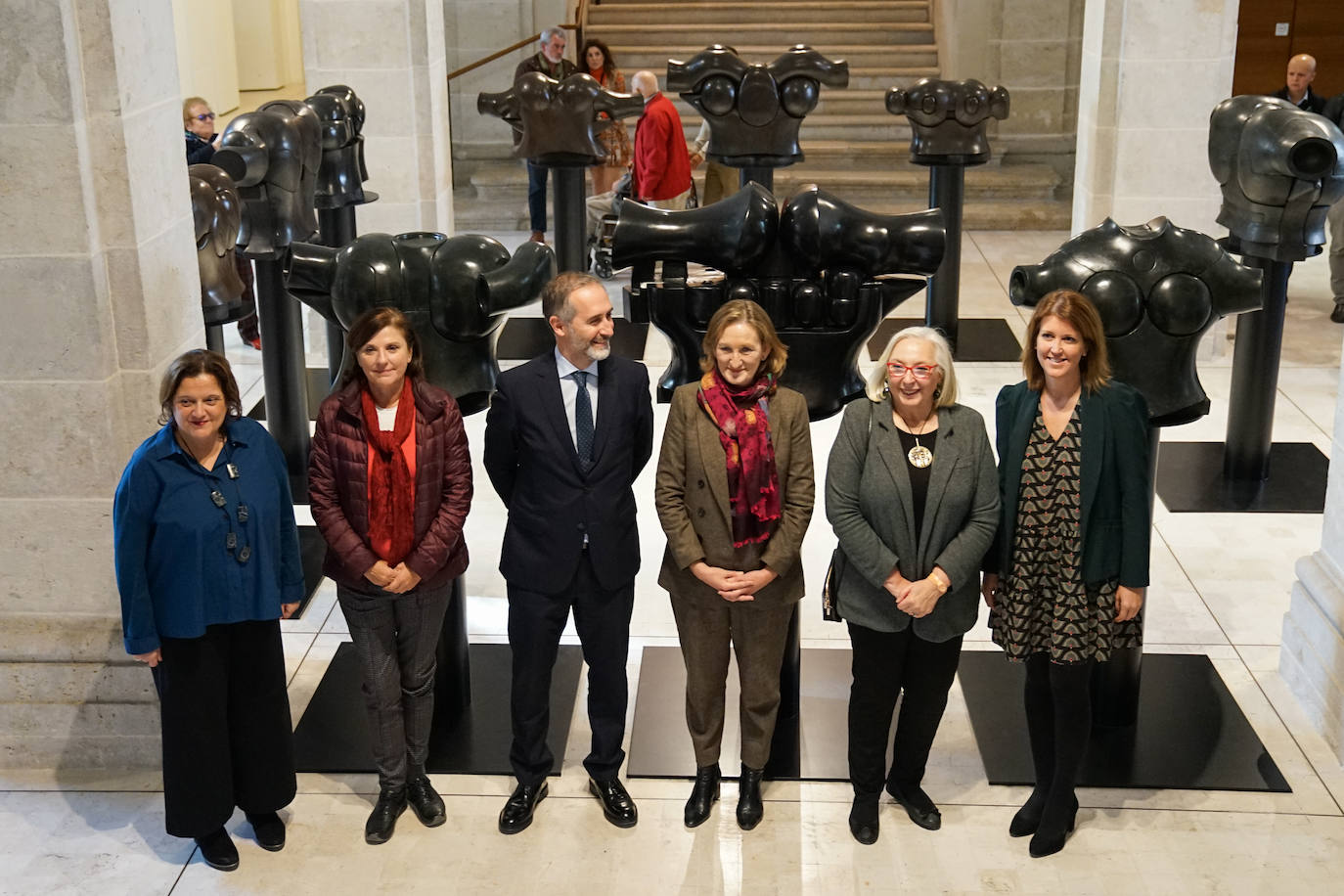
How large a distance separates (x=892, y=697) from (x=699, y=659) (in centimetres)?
57

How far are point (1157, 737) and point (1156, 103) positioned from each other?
16.9 ft

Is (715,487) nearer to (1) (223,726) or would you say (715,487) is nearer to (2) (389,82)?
(1) (223,726)

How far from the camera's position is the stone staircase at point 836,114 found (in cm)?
1398

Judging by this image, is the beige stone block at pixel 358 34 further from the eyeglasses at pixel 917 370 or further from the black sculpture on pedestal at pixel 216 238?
the eyeglasses at pixel 917 370

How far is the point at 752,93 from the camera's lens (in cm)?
878

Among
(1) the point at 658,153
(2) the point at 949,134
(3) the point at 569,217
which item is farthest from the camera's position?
(1) the point at 658,153

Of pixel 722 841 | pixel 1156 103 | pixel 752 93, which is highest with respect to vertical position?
pixel 752 93

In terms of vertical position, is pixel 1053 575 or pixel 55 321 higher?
pixel 55 321

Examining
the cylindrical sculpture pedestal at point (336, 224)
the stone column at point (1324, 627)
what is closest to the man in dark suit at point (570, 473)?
the stone column at point (1324, 627)

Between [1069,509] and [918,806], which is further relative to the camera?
[918,806]

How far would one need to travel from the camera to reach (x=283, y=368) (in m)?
7.60

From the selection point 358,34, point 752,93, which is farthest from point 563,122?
point 358,34

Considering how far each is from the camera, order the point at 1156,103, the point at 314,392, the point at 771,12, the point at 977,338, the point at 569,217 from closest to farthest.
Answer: the point at 314,392 → the point at 1156,103 → the point at 569,217 → the point at 977,338 → the point at 771,12

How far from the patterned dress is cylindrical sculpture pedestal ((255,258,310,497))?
4173 mm
